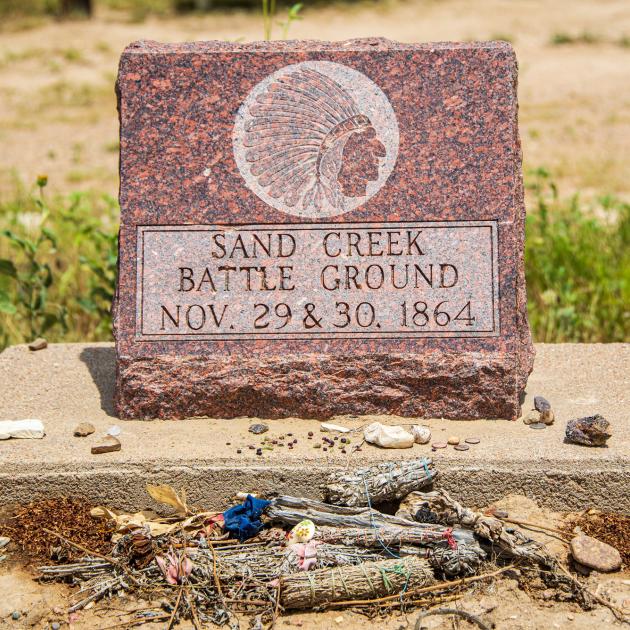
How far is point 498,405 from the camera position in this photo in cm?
319

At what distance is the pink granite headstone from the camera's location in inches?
125

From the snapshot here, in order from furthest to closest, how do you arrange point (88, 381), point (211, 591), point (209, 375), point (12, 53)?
1. point (12, 53)
2. point (88, 381)
3. point (209, 375)
4. point (211, 591)

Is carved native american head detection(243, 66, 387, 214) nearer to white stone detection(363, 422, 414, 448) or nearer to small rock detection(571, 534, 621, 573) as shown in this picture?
white stone detection(363, 422, 414, 448)

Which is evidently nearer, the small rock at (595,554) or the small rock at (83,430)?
the small rock at (595,554)

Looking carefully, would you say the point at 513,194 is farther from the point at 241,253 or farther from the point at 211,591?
the point at 211,591

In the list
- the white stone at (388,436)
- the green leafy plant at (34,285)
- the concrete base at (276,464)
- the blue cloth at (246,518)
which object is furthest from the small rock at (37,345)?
the white stone at (388,436)

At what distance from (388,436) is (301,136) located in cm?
121

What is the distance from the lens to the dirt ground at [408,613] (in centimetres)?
237

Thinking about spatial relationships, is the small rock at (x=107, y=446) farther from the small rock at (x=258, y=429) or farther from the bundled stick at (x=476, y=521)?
the bundled stick at (x=476, y=521)

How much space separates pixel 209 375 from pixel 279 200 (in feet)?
2.39

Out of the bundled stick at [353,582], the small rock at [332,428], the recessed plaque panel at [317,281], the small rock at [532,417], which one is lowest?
the bundled stick at [353,582]

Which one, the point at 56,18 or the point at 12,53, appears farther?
the point at 56,18

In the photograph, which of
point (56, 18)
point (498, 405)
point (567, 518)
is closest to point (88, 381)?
point (498, 405)

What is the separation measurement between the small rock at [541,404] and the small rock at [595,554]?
2.08ft
